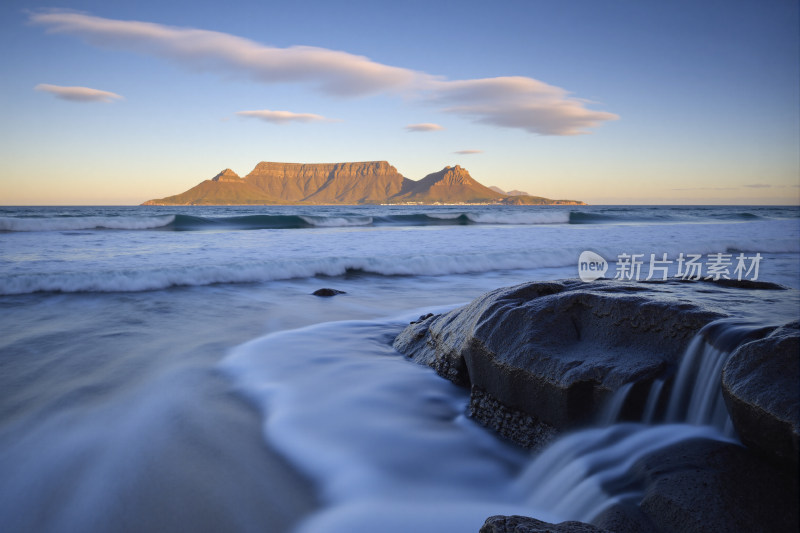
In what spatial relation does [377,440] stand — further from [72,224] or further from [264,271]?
[72,224]

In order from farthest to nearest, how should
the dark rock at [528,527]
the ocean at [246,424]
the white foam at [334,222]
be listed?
the white foam at [334,222]
the ocean at [246,424]
the dark rock at [528,527]

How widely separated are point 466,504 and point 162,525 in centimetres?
138

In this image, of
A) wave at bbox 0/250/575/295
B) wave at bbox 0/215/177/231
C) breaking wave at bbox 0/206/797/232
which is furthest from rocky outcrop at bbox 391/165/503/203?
wave at bbox 0/250/575/295

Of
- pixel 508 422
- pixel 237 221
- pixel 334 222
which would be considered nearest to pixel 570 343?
pixel 508 422

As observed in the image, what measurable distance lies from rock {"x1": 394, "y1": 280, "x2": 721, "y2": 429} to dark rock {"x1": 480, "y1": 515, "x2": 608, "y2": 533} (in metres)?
0.83

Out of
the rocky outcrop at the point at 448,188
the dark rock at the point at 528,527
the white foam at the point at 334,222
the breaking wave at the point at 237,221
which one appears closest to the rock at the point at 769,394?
the dark rock at the point at 528,527

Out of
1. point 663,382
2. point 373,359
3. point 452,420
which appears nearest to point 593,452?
point 663,382

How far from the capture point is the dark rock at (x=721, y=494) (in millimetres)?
1514

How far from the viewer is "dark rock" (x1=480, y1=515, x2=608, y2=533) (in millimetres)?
1439

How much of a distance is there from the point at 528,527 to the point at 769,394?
3.13ft

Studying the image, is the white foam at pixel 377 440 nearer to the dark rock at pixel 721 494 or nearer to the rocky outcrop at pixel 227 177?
the dark rock at pixel 721 494

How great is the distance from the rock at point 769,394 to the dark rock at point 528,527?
26.6 inches

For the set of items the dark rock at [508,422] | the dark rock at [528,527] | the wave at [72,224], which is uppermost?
the wave at [72,224]

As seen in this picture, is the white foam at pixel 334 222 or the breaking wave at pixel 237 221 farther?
the white foam at pixel 334 222
